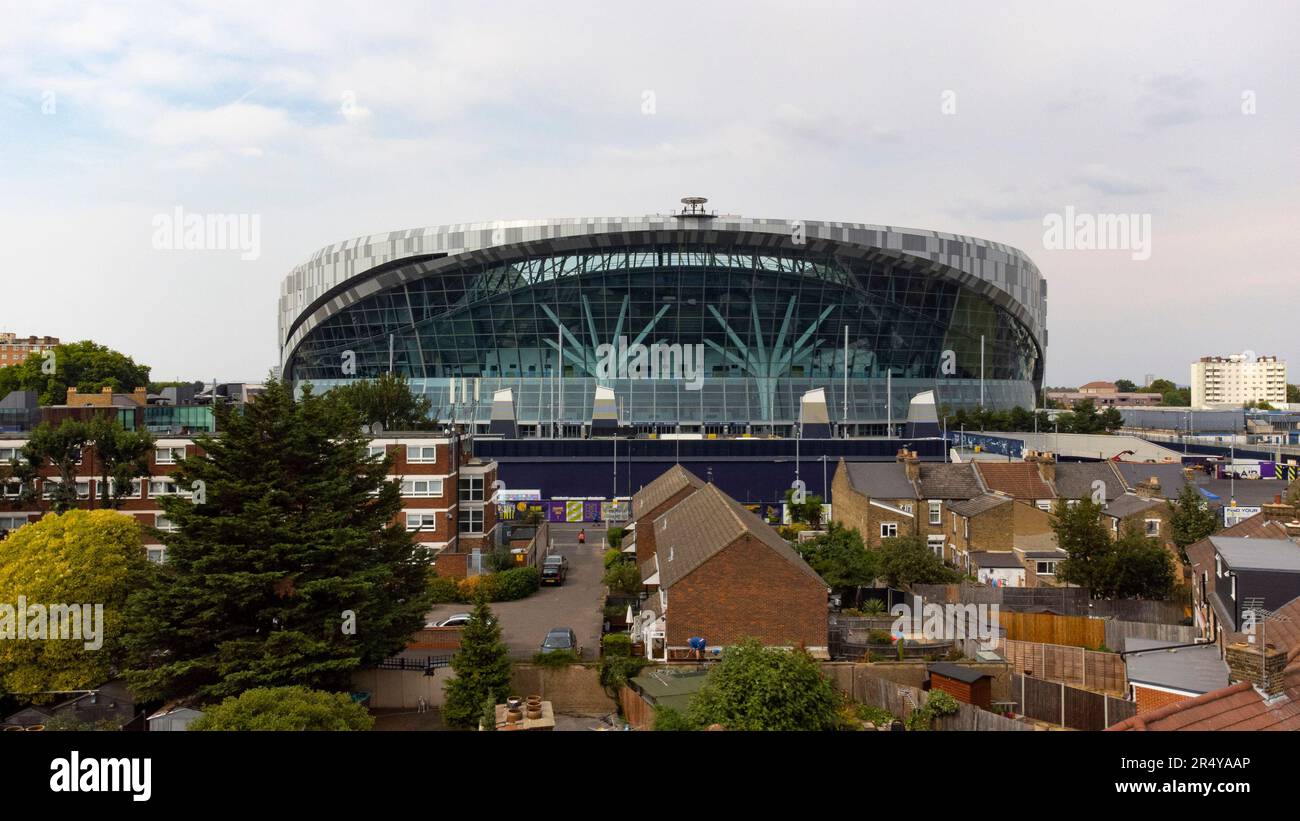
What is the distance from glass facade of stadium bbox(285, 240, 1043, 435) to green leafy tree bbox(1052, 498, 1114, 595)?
161ft

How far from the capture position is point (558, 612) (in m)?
32.7

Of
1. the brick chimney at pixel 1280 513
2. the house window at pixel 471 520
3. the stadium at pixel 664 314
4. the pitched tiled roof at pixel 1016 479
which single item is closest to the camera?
the brick chimney at pixel 1280 513

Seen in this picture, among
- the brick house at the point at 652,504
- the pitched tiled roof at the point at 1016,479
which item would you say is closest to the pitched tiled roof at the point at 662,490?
the brick house at the point at 652,504

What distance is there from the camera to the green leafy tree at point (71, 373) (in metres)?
95.6

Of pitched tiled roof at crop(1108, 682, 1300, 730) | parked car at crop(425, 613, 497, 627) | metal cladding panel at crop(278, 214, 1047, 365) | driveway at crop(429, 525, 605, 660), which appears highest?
metal cladding panel at crop(278, 214, 1047, 365)

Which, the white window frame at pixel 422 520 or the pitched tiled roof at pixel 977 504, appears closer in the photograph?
the pitched tiled roof at pixel 977 504

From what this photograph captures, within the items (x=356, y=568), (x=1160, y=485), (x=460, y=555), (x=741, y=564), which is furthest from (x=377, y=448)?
(x=1160, y=485)

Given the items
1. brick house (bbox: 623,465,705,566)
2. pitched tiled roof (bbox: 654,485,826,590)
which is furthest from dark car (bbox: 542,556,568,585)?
pitched tiled roof (bbox: 654,485,826,590)

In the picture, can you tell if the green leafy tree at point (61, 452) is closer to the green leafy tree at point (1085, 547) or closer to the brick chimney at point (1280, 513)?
the green leafy tree at point (1085, 547)

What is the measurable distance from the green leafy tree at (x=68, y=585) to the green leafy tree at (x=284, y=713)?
365 inches

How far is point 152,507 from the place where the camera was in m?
39.6

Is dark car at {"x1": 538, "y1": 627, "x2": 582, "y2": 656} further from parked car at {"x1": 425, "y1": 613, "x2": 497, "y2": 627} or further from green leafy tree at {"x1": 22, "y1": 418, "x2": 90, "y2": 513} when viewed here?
green leafy tree at {"x1": 22, "y1": 418, "x2": 90, "y2": 513}

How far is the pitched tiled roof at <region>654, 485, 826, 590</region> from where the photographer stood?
2447cm
